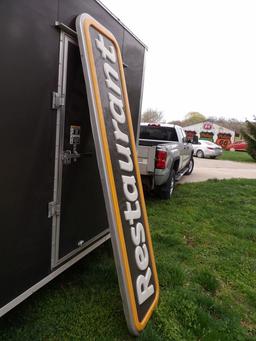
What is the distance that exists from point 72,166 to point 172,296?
5.39ft

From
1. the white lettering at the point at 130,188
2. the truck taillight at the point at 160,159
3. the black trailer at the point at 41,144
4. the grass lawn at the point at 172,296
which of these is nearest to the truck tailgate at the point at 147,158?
the truck taillight at the point at 160,159

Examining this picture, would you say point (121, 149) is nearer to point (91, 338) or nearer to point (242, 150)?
point (91, 338)

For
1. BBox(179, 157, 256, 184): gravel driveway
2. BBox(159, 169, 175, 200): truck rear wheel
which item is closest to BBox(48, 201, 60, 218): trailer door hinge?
BBox(159, 169, 175, 200): truck rear wheel

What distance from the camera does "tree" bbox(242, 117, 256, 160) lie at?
2272 centimetres

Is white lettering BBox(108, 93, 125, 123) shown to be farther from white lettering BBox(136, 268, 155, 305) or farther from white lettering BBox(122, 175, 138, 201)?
white lettering BBox(136, 268, 155, 305)

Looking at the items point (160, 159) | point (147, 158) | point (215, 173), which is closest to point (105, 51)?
point (147, 158)

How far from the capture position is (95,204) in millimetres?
3285

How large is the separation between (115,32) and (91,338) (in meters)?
2.96

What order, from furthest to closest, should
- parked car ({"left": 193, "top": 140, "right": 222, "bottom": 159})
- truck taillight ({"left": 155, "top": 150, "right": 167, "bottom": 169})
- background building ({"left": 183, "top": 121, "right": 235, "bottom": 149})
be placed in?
background building ({"left": 183, "top": 121, "right": 235, "bottom": 149}) → parked car ({"left": 193, "top": 140, "right": 222, "bottom": 159}) → truck taillight ({"left": 155, "top": 150, "right": 167, "bottom": 169})

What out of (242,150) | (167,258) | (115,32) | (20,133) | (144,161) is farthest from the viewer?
(242,150)

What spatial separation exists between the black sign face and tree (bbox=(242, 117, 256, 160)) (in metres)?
21.8

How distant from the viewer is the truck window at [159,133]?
28.2 feet

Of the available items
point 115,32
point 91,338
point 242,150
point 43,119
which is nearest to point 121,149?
point 43,119

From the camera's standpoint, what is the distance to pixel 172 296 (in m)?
3.02
